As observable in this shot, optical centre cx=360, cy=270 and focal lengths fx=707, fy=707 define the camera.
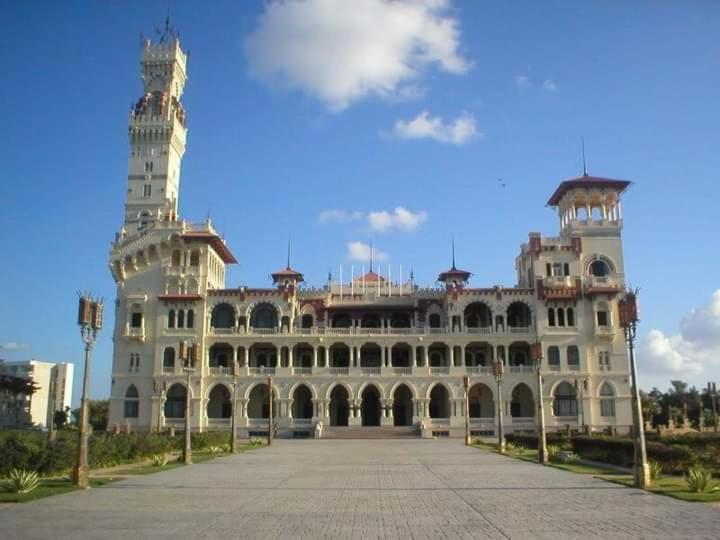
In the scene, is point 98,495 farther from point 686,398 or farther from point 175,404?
point 686,398

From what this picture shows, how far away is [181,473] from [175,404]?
147 ft

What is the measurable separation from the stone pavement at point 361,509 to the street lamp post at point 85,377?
43.0 inches

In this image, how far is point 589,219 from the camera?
7569cm

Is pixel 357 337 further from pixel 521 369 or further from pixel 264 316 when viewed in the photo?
pixel 521 369

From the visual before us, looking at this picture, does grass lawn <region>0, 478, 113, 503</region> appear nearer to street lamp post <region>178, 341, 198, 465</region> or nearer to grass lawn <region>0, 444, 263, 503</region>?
grass lawn <region>0, 444, 263, 503</region>

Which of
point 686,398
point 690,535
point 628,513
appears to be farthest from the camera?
point 686,398

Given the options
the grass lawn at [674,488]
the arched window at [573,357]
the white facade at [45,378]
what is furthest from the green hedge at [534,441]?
the white facade at [45,378]

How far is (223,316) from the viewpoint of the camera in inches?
2965

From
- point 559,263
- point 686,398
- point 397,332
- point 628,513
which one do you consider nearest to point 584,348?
point 559,263

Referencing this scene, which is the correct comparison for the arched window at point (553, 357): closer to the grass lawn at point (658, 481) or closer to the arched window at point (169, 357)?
the grass lawn at point (658, 481)

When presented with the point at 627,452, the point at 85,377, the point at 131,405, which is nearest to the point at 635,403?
the point at 627,452

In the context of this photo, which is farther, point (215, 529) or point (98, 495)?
point (98, 495)

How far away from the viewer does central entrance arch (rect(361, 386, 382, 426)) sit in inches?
2990

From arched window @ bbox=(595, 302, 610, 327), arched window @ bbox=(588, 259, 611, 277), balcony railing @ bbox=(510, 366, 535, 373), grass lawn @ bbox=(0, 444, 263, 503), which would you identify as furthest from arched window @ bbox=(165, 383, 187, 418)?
arched window @ bbox=(588, 259, 611, 277)
